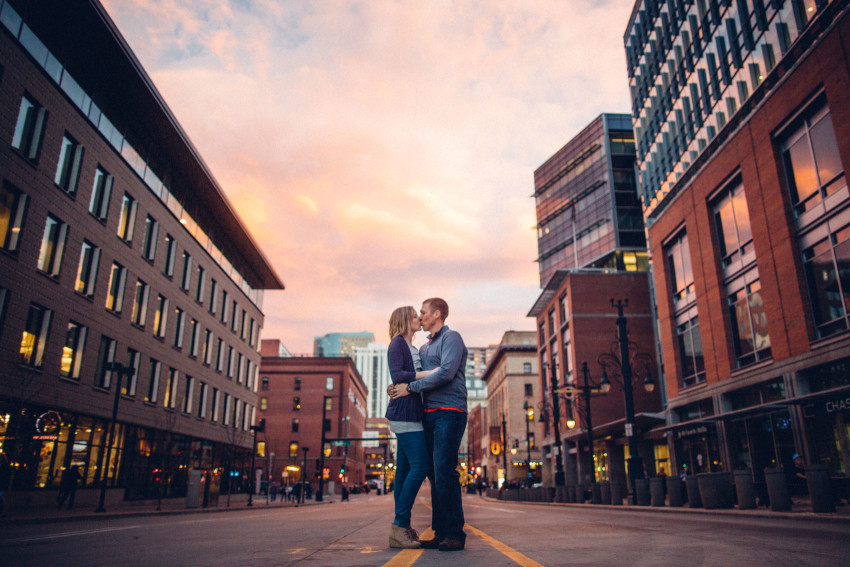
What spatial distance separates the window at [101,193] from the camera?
25781mm

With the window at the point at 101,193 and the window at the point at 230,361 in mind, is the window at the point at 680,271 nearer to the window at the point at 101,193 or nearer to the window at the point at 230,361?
the window at the point at 101,193

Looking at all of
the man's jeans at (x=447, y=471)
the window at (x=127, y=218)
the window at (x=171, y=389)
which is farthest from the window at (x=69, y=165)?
the man's jeans at (x=447, y=471)

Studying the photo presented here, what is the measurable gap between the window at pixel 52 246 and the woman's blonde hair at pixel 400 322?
21669mm

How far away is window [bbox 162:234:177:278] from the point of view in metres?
33.9

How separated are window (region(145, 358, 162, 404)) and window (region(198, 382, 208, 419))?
6.93 meters

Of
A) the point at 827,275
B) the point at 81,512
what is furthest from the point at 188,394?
the point at 827,275

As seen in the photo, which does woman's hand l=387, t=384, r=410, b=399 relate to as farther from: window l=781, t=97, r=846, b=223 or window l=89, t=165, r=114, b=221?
window l=89, t=165, r=114, b=221

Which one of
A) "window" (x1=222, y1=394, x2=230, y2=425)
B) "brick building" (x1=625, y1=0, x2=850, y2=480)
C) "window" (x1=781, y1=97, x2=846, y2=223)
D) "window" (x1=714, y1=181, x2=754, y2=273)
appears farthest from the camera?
"window" (x1=222, y1=394, x2=230, y2=425)

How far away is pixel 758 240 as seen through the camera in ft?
73.9

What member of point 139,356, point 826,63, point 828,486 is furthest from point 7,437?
point 826,63

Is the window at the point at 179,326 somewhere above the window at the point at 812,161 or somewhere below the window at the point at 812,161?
below

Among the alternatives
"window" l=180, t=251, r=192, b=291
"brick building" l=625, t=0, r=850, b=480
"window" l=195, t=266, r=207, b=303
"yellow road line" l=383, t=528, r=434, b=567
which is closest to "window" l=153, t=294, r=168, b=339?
"window" l=180, t=251, r=192, b=291

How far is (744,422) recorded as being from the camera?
23.7 meters

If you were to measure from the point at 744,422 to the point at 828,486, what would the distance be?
12.6 meters
